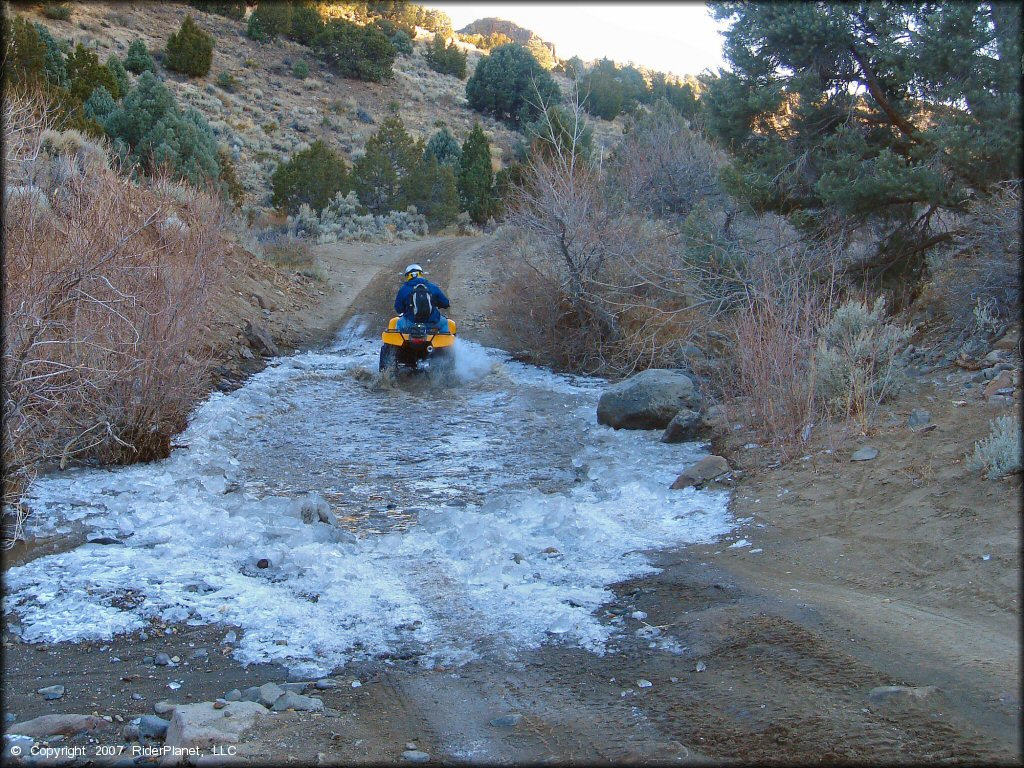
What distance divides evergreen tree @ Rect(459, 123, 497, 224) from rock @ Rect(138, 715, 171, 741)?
109ft

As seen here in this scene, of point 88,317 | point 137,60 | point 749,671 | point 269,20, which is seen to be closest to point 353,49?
point 269,20

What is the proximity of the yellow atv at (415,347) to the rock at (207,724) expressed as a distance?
9.65m

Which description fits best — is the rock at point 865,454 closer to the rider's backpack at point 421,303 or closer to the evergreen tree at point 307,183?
the rider's backpack at point 421,303

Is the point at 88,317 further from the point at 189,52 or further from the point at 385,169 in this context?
the point at 189,52

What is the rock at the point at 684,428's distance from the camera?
10.0 metres

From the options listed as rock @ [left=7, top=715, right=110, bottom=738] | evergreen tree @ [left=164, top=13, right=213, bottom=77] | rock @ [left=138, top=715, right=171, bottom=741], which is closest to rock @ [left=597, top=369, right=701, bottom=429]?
rock @ [left=138, top=715, right=171, bottom=741]

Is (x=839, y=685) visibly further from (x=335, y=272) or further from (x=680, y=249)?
(x=335, y=272)

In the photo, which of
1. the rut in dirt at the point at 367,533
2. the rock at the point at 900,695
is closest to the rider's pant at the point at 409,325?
the rut in dirt at the point at 367,533

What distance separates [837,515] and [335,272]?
63.1ft

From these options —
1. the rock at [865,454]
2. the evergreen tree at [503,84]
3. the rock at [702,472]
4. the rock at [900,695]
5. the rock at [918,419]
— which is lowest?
the rock at [702,472]

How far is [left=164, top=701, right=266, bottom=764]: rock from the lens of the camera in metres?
3.72

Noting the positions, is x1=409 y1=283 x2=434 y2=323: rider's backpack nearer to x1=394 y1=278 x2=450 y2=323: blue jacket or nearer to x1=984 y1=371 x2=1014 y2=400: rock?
x1=394 y1=278 x2=450 y2=323: blue jacket

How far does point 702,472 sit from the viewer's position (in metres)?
8.45

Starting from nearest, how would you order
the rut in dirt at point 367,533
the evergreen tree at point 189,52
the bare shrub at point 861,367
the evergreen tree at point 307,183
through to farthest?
the rut in dirt at point 367,533 < the bare shrub at point 861,367 < the evergreen tree at point 307,183 < the evergreen tree at point 189,52
